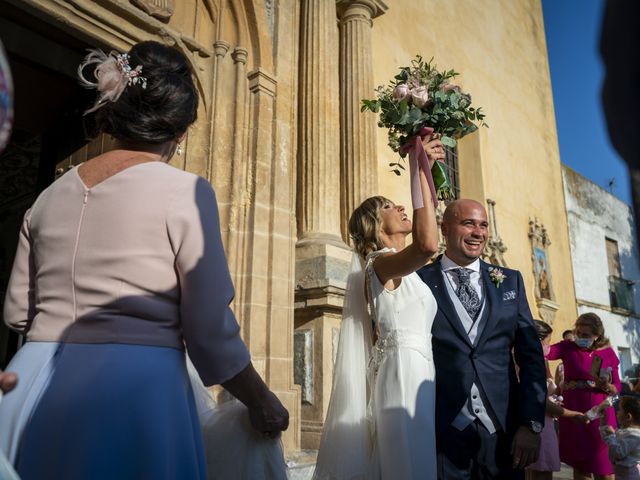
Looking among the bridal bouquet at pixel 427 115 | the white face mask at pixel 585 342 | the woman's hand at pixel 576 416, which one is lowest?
the woman's hand at pixel 576 416

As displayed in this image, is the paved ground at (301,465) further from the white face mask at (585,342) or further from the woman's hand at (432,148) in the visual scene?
the woman's hand at (432,148)

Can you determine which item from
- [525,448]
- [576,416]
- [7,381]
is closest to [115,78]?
[7,381]

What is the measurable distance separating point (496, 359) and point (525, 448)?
43cm

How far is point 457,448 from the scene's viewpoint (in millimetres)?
2605

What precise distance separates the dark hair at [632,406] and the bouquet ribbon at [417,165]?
337 cm

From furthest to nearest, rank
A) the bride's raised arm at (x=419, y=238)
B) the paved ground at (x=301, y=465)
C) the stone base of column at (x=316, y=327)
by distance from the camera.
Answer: the stone base of column at (x=316, y=327) < the paved ground at (x=301, y=465) < the bride's raised arm at (x=419, y=238)

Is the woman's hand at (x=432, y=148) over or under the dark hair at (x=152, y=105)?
over

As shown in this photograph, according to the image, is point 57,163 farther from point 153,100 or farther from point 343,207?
point 153,100

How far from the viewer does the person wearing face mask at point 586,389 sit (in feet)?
17.8

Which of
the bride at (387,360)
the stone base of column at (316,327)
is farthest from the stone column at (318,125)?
the bride at (387,360)

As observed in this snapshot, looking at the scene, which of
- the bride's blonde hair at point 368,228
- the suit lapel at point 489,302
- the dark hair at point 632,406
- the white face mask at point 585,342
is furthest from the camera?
the white face mask at point 585,342

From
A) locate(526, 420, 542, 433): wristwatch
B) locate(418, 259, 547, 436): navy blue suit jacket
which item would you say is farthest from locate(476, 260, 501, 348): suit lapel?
locate(526, 420, 542, 433): wristwatch

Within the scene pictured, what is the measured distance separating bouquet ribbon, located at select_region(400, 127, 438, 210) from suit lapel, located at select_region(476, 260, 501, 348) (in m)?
0.60

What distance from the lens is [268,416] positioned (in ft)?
5.41
